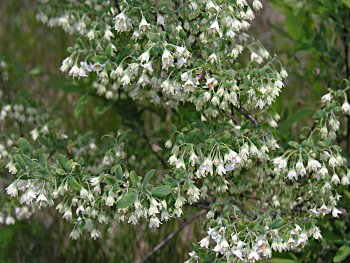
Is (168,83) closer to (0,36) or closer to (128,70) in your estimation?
(128,70)

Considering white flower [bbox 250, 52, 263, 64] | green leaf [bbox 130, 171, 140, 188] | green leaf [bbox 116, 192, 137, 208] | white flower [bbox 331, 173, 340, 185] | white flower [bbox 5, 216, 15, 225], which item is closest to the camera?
green leaf [bbox 116, 192, 137, 208]

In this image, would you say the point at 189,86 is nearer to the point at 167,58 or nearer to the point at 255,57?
the point at 167,58

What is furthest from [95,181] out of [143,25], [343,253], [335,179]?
[343,253]

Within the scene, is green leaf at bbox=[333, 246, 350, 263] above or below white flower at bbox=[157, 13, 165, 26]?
below

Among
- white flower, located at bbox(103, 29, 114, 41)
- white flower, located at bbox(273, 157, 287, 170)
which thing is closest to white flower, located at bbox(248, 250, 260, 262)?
white flower, located at bbox(273, 157, 287, 170)

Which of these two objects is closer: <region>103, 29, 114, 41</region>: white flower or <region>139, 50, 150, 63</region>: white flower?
<region>139, 50, 150, 63</region>: white flower

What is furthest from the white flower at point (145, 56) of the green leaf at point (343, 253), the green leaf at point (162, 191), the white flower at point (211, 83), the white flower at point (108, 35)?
the green leaf at point (343, 253)

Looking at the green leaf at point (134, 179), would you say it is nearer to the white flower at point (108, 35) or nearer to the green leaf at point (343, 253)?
the white flower at point (108, 35)

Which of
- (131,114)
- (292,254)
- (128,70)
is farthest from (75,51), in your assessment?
(292,254)

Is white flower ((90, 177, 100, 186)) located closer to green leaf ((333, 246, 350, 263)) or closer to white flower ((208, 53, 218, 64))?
white flower ((208, 53, 218, 64))
